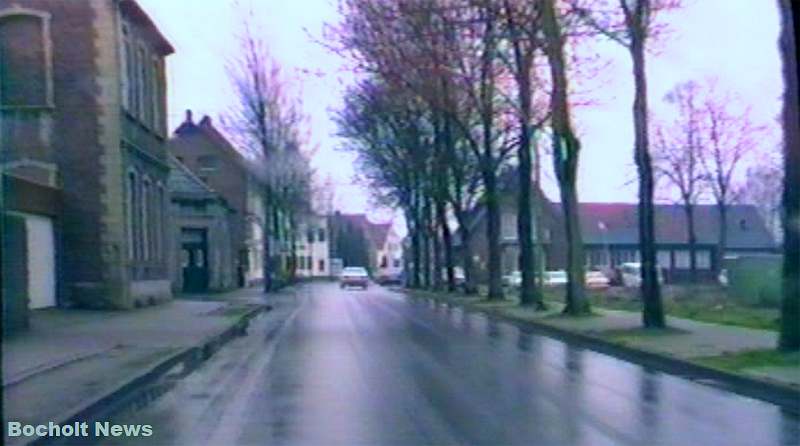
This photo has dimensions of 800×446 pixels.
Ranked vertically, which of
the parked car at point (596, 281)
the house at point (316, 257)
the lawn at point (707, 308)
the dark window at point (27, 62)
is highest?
the dark window at point (27, 62)

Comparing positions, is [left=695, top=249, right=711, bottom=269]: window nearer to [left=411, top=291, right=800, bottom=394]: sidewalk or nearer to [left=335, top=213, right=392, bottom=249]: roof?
[left=335, top=213, right=392, bottom=249]: roof

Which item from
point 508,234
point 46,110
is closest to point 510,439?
point 46,110

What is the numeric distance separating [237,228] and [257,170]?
12.6m

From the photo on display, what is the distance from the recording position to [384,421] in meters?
13.4

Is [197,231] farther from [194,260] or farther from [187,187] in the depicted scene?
[187,187]

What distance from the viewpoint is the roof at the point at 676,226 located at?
108m

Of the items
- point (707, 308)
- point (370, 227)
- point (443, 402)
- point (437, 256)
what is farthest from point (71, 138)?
point (370, 227)

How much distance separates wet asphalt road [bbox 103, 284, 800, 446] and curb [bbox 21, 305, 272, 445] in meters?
0.35

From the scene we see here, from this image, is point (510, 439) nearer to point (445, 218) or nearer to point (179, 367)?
point (179, 367)

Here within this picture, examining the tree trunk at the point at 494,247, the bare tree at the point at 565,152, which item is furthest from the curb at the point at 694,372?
the tree trunk at the point at 494,247

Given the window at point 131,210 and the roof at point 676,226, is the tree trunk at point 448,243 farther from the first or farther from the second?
the roof at point 676,226

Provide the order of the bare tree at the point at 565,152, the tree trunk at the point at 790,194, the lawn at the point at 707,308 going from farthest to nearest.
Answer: the bare tree at the point at 565,152 < the lawn at the point at 707,308 < the tree trunk at the point at 790,194

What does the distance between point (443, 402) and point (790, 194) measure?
289 inches

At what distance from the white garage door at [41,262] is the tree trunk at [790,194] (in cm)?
2168
